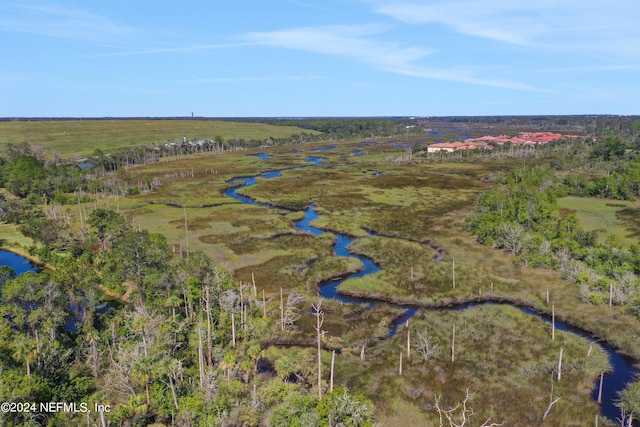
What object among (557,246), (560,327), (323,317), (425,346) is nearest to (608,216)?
(557,246)

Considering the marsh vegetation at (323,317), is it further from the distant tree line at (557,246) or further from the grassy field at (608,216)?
the grassy field at (608,216)

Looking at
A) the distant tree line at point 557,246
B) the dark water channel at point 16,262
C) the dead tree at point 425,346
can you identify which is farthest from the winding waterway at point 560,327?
the dark water channel at point 16,262

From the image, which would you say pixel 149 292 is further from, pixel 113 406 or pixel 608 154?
pixel 608 154

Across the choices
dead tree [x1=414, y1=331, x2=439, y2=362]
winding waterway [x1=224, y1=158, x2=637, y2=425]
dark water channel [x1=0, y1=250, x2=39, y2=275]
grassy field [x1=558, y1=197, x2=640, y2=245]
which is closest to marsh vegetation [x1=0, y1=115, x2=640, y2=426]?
dead tree [x1=414, y1=331, x2=439, y2=362]

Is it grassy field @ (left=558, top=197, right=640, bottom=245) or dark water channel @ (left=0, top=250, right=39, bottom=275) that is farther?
grassy field @ (left=558, top=197, right=640, bottom=245)

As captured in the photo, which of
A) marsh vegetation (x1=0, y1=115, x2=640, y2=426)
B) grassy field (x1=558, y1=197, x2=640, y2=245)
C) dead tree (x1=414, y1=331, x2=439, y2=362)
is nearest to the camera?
marsh vegetation (x1=0, y1=115, x2=640, y2=426)

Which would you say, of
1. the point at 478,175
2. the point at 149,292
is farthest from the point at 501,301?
the point at 478,175

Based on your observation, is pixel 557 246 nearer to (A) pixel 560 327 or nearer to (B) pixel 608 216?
(A) pixel 560 327

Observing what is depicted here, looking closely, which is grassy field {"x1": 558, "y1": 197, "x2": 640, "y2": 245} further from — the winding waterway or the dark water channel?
the dark water channel
